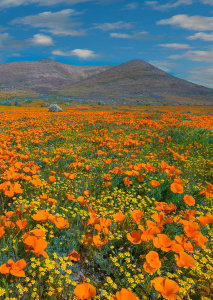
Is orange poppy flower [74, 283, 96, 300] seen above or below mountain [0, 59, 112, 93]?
below

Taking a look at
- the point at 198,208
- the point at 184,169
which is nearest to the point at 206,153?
the point at 184,169

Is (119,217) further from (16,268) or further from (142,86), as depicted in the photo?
(142,86)

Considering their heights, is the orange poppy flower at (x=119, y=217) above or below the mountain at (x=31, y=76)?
below

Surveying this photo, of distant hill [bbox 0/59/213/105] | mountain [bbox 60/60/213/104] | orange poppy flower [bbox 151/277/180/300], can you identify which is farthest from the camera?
distant hill [bbox 0/59/213/105]

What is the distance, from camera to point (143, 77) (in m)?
134

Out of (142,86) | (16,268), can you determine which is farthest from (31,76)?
(16,268)

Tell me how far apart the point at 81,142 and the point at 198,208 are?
220 inches

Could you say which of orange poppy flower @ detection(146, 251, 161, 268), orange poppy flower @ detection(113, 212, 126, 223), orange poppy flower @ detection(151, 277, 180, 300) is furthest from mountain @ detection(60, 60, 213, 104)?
orange poppy flower @ detection(151, 277, 180, 300)

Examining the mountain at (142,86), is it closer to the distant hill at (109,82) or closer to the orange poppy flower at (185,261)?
the distant hill at (109,82)

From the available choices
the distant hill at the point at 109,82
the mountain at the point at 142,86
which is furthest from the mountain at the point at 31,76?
the mountain at the point at 142,86

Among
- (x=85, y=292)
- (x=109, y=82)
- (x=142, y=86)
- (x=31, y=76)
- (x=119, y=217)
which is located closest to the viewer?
(x=85, y=292)

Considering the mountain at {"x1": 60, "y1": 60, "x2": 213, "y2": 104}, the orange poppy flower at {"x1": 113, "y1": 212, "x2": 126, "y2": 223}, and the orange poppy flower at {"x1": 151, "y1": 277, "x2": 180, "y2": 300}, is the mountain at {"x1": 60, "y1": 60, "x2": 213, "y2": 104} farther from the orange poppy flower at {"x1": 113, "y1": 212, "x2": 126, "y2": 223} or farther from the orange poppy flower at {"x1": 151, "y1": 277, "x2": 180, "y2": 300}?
the orange poppy flower at {"x1": 151, "y1": 277, "x2": 180, "y2": 300}

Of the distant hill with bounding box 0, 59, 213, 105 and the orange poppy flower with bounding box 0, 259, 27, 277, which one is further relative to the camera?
the distant hill with bounding box 0, 59, 213, 105

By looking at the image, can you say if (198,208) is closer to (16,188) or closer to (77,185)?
(77,185)
